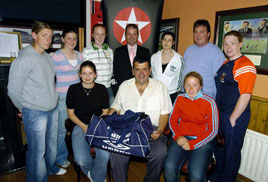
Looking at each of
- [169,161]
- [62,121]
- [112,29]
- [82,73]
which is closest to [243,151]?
[169,161]

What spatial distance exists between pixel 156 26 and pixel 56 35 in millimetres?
1631

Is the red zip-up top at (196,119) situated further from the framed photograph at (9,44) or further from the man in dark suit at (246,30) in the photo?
the framed photograph at (9,44)

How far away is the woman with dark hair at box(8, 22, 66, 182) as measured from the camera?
1.71m

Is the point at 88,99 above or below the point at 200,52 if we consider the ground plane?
below

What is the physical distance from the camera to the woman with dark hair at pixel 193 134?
1769 mm

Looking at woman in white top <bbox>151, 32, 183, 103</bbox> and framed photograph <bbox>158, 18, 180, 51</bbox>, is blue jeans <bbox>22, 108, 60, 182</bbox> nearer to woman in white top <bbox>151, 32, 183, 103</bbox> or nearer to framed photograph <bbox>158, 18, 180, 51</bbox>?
woman in white top <bbox>151, 32, 183, 103</bbox>

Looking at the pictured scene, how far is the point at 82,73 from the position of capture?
2107mm

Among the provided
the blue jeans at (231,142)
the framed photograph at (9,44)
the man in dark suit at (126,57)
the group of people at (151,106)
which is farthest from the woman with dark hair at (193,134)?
the framed photograph at (9,44)

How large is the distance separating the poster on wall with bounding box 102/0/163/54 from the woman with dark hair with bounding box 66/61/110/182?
1105 millimetres

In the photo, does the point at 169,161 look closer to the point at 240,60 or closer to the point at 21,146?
the point at 240,60

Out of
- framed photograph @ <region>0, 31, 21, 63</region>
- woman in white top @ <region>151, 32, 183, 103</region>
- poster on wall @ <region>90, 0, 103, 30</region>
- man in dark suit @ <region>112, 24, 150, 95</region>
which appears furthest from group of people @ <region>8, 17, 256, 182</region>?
poster on wall @ <region>90, 0, 103, 30</region>

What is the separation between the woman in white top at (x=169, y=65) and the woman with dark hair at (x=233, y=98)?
2.09 feet

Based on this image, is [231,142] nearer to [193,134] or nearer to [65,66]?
[193,134]

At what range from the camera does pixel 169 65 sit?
8.34 feet
